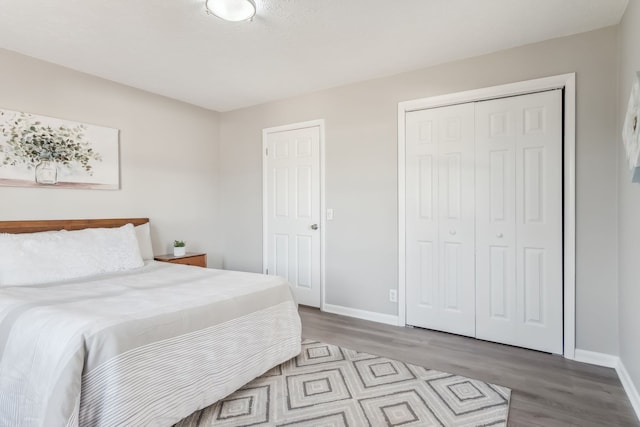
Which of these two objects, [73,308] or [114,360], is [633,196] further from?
[73,308]

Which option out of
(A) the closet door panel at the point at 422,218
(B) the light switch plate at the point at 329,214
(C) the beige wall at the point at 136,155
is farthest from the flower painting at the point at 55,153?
(A) the closet door panel at the point at 422,218

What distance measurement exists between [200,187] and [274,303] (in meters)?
2.51

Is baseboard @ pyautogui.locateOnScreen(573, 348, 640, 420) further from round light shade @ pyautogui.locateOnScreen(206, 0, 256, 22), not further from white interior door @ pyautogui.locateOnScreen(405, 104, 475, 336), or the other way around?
round light shade @ pyautogui.locateOnScreen(206, 0, 256, 22)

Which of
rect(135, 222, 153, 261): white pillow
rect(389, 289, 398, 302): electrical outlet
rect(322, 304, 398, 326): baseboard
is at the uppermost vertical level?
rect(135, 222, 153, 261): white pillow

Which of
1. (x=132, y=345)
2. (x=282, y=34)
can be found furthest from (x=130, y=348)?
(x=282, y=34)

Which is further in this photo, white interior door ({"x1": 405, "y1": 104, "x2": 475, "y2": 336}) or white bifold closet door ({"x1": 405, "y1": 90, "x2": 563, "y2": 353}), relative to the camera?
white interior door ({"x1": 405, "y1": 104, "x2": 475, "y2": 336})

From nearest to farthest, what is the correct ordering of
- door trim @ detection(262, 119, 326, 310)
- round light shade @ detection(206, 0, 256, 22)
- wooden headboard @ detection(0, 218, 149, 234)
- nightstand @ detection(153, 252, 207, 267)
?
round light shade @ detection(206, 0, 256, 22) < wooden headboard @ detection(0, 218, 149, 234) < nightstand @ detection(153, 252, 207, 267) < door trim @ detection(262, 119, 326, 310)

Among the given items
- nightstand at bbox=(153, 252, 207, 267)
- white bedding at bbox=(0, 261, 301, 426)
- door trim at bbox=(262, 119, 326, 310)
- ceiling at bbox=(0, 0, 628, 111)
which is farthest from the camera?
door trim at bbox=(262, 119, 326, 310)

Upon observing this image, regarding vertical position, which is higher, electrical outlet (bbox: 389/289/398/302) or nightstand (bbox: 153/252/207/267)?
nightstand (bbox: 153/252/207/267)

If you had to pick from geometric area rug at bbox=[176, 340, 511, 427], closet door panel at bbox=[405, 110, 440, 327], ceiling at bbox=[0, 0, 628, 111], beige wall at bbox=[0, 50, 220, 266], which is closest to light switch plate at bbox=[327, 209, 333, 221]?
closet door panel at bbox=[405, 110, 440, 327]

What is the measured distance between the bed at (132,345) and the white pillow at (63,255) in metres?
0.04

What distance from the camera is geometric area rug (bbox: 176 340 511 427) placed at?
5.81ft

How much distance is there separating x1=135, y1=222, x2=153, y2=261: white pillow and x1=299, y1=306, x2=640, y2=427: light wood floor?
1686mm

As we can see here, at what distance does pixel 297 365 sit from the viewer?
2375 mm
